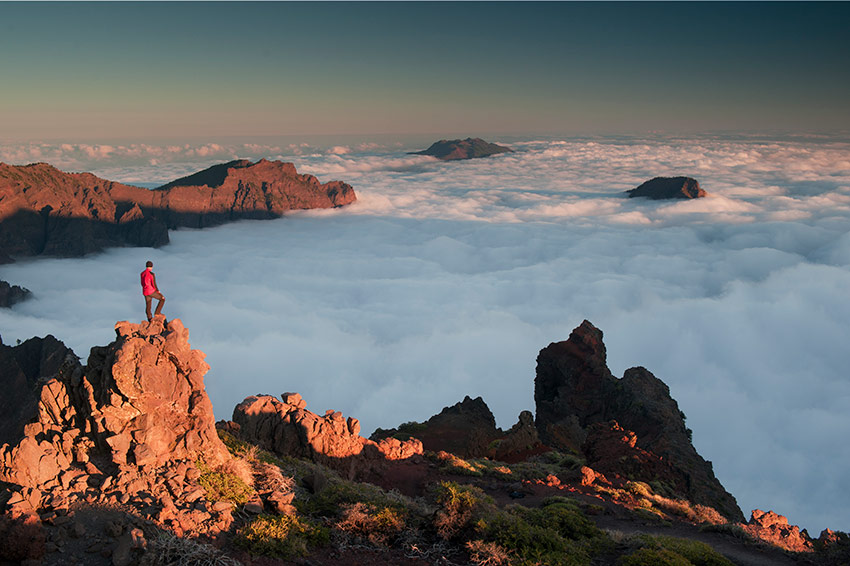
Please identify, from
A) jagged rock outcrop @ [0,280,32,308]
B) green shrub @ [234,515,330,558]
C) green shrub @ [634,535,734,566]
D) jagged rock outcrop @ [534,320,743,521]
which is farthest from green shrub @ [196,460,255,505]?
jagged rock outcrop @ [0,280,32,308]

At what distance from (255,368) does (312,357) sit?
18549 mm

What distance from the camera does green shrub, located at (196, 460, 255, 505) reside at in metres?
12.6

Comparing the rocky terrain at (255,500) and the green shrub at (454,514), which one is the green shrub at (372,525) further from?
the green shrub at (454,514)

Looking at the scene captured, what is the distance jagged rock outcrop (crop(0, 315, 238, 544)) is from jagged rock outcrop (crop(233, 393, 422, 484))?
7.06 metres

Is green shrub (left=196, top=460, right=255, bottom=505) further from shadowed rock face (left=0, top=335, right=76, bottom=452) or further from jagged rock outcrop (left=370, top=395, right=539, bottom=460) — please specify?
shadowed rock face (left=0, top=335, right=76, bottom=452)

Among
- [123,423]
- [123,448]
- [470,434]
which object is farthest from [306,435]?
[470,434]

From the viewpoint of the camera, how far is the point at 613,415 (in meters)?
40.7

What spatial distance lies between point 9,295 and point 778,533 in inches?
6067

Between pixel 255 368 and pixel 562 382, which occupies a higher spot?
pixel 562 382

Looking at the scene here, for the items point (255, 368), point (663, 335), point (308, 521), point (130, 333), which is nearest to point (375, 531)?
point (308, 521)

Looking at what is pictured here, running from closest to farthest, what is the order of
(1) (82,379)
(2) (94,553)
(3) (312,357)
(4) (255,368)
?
(2) (94,553) → (1) (82,379) → (4) (255,368) → (3) (312,357)

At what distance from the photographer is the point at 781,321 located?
7210 inches

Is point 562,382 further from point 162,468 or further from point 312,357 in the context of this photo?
point 312,357

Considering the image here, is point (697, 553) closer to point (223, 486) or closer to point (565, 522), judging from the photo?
point (565, 522)
